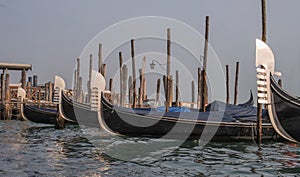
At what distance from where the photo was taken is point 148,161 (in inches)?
270

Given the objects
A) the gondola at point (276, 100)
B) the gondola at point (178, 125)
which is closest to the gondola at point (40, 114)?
the gondola at point (178, 125)

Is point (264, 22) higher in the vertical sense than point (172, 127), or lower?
higher

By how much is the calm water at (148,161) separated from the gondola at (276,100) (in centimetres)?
65

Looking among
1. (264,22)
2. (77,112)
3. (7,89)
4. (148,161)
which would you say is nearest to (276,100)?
(148,161)

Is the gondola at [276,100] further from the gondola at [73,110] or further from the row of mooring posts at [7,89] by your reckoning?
the row of mooring posts at [7,89]

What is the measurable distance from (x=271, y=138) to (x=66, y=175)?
6.48m

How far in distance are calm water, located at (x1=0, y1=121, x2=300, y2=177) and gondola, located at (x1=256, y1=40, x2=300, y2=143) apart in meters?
0.65

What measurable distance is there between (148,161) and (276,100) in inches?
97.5

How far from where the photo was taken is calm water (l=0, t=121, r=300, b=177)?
586 cm

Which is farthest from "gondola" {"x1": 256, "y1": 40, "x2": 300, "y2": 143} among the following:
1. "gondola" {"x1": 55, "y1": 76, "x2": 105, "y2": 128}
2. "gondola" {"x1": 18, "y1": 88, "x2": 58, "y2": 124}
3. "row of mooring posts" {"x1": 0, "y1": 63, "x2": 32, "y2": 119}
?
"row of mooring posts" {"x1": 0, "y1": 63, "x2": 32, "y2": 119}

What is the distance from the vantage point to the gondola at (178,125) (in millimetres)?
9727

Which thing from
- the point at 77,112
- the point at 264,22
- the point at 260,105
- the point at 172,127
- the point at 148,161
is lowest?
the point at 148,161

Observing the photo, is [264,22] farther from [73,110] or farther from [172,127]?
[73,110]

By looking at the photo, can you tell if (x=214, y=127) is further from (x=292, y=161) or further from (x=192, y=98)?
(x=192, y=98)
